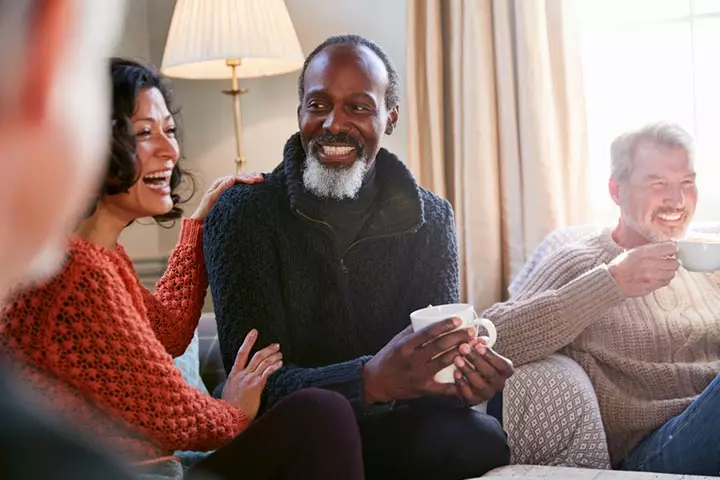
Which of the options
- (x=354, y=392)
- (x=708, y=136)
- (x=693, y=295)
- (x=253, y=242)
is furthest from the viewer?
(x=708, y=136)

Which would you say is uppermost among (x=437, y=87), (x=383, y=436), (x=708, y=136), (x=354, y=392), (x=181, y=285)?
(x=437, y=87)

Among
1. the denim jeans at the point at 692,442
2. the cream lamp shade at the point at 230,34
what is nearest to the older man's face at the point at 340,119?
the denim jeans at the point at 692,442

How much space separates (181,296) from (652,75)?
1.78m

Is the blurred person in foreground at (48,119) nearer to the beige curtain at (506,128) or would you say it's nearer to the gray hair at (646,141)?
the gray hair at (646,141)

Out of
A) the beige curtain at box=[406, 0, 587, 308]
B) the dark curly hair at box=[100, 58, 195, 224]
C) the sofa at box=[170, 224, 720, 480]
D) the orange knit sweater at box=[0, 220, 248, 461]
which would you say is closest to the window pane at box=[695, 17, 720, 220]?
the beige curtain at box=[406, 0, 587, 308]

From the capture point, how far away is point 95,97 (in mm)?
228

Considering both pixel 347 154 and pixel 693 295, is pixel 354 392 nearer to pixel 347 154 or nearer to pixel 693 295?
pixel 347 154

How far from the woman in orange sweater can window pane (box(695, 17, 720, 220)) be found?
1.68 metres

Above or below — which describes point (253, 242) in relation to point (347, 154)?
below

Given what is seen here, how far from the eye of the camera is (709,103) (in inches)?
103

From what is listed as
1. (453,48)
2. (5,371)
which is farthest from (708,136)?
(5,371)

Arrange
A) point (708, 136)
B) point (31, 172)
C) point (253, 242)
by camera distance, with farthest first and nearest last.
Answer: point (708, 136) → point (253, 242) → point (31, 172)

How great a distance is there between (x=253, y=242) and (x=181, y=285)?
0.15 m

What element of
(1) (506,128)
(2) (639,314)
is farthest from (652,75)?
(2) (639,314)
